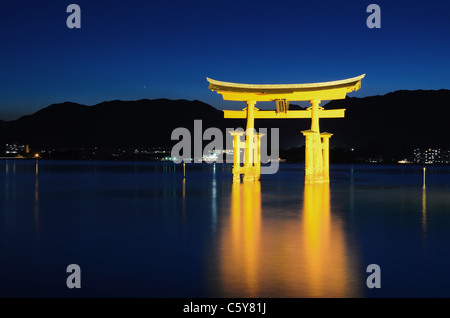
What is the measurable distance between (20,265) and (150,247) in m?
2.49

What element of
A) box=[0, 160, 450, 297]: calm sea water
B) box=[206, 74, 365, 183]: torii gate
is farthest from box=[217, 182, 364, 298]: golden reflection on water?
box=[206, 74, 365, 183]: torii gate

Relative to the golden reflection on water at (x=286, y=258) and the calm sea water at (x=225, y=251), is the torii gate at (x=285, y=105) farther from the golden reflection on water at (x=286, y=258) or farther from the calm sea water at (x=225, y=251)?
the golden reflection on water at (x=286, y=258)

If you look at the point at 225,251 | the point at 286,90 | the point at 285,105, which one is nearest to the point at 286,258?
the point at 225,251

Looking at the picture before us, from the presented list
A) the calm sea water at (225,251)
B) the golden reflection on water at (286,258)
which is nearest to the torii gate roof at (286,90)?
the calm sea water at (225,251)

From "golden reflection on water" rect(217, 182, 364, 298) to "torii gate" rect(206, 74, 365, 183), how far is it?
45.7 feet

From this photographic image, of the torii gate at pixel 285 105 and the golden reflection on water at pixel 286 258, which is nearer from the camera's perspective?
the golden reflection on water at pixel 286 258

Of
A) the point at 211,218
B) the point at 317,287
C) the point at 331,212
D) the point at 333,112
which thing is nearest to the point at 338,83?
the point at 333,112

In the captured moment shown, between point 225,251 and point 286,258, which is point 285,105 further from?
point 286,258

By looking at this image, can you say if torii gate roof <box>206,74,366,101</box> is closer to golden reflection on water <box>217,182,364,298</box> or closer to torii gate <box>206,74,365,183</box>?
torii gate <box>206,74,365,183</box>

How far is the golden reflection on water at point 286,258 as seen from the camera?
6117 millimetres

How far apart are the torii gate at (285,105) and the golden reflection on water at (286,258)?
13.9 m

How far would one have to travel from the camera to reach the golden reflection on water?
20.1 feet
